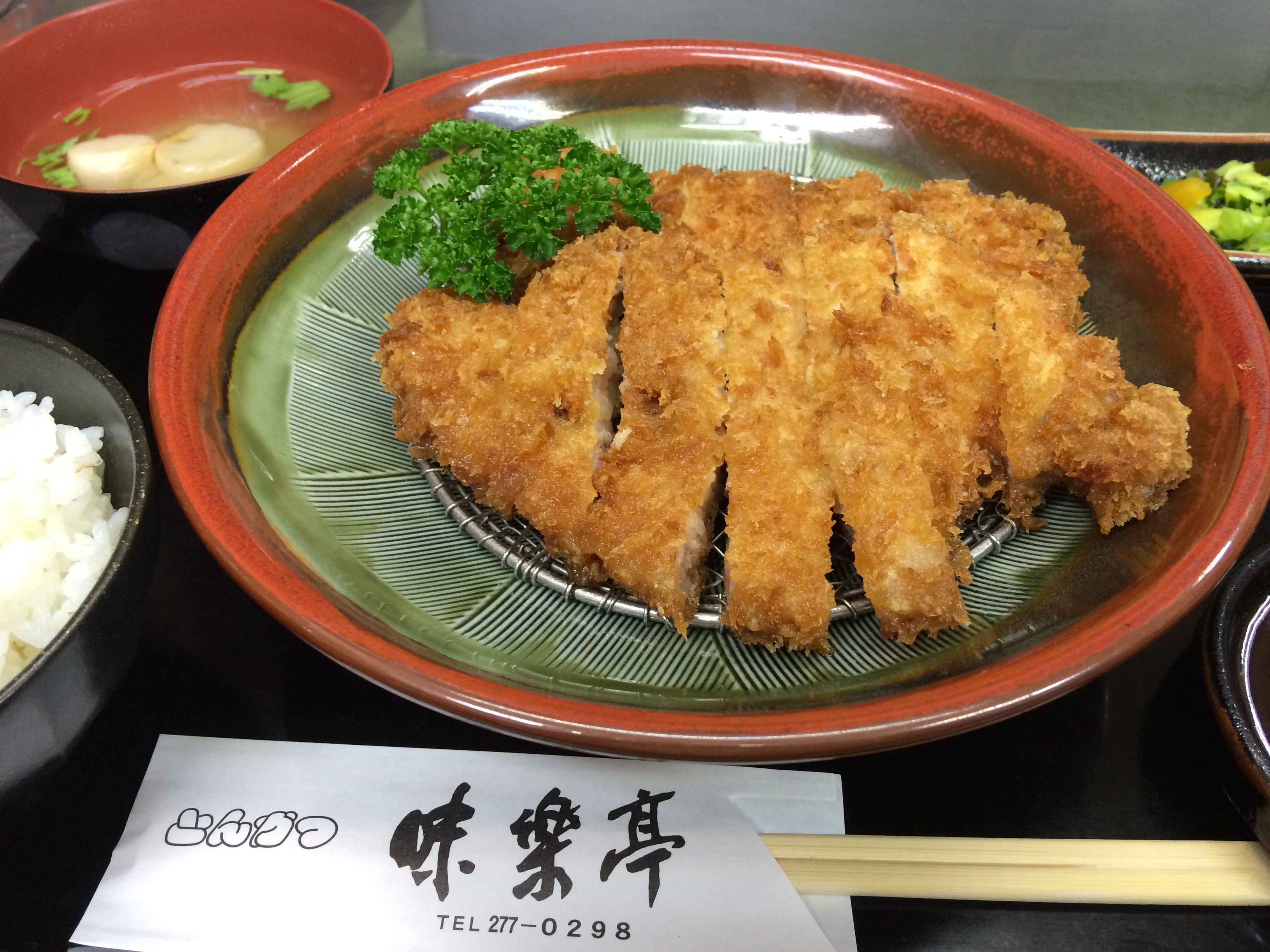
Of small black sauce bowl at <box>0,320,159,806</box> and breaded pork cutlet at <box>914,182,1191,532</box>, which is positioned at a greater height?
breaded pork cutlet at <box>914,182,1191,532</box>

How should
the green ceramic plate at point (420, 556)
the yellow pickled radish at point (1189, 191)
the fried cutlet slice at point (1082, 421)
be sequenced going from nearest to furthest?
1. the green ceramic plate at point (420, 556)
2. the fried cutlet slice at point (1082, 421)
3. the yellow pickled radish at point (1189, 191)

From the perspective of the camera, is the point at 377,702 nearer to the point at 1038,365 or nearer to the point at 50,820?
the point at 50,820

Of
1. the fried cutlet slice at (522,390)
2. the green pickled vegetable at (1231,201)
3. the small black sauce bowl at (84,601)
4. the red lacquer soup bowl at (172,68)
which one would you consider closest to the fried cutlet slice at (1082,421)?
the fried cutlet slice at (522,390)

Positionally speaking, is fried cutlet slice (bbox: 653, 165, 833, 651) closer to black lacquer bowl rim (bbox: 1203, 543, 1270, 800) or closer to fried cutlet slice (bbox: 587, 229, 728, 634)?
fried cutlet slice (bbox: 587, 229, 728, 634)

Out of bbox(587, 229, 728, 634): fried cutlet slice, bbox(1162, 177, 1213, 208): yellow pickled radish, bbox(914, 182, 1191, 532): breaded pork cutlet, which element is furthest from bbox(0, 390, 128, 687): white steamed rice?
bbox(1162, 177, 1213, 208): yellow pickled radish

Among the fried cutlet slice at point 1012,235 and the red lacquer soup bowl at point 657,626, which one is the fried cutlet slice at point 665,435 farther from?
the fried cutlet slice at point 1012,235

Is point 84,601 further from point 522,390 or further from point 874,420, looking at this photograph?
point 874,420
